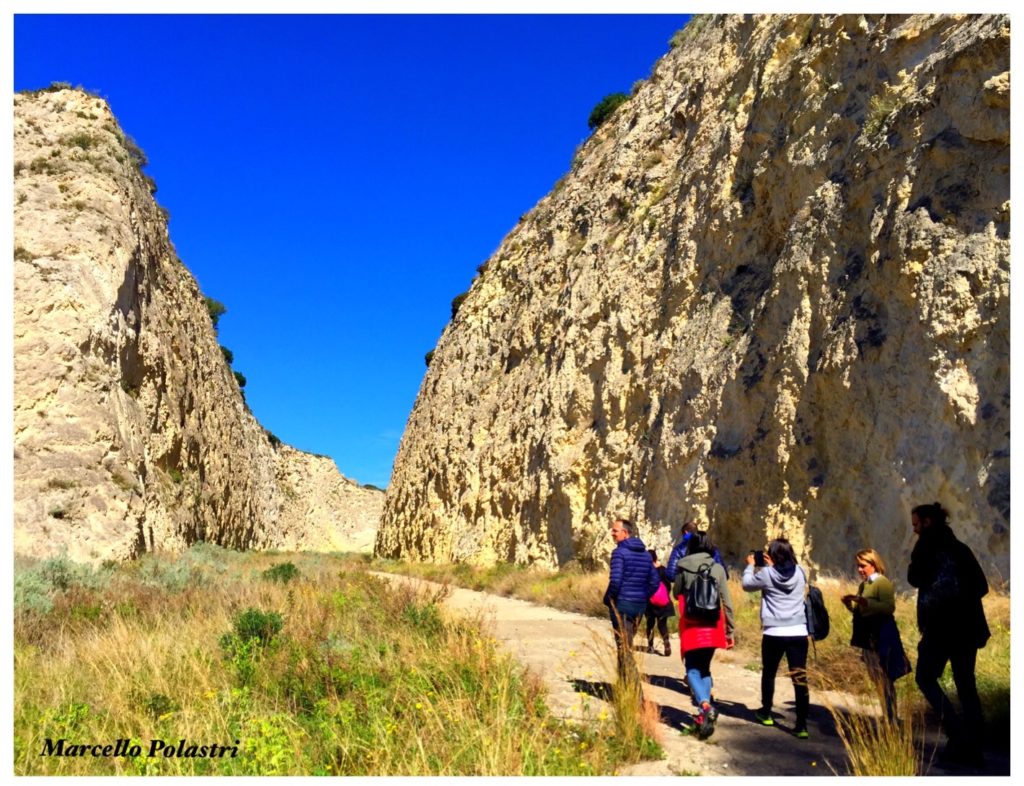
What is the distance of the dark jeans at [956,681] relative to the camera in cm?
529

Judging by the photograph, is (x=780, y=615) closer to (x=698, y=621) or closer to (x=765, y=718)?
(x=698, y=621)

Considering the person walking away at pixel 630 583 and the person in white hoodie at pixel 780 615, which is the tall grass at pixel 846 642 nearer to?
the person in white hoodie at pixel 780 615

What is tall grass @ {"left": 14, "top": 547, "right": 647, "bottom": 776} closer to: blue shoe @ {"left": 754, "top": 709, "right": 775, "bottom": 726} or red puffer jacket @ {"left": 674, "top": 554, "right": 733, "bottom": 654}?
red puffer jacket @ {"left": 674, "top": 554, "right": 733, "bottom": 654}

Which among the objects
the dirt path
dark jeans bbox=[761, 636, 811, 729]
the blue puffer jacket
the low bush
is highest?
the blue puffer jacket

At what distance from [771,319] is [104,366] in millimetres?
15137

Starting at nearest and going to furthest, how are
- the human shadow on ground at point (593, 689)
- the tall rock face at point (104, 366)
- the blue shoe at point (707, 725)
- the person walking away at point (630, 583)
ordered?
1. the blue shoe at point (707, 725)
2. the human shadow on ground at point (593, 689)
3. the person walking away at point (630, 583)
4. the tall rock face at point (104, 366)

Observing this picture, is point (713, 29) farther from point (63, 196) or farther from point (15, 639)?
point (15, 639)

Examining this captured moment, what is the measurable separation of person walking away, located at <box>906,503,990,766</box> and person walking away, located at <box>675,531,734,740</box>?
1.45 metres

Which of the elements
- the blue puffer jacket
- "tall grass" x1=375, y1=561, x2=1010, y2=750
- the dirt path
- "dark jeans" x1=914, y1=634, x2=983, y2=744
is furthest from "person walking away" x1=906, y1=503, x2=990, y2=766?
the blue puffer jacket

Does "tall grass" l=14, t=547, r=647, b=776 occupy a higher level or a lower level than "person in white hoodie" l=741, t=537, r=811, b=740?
lower

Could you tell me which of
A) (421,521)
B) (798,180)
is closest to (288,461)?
(421,521)

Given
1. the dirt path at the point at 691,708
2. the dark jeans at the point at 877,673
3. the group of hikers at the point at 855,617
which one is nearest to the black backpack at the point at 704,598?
the group of hikers at the point at 855,617

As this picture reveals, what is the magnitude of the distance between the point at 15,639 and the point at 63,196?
1683cm

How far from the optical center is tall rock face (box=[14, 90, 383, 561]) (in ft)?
55.6
